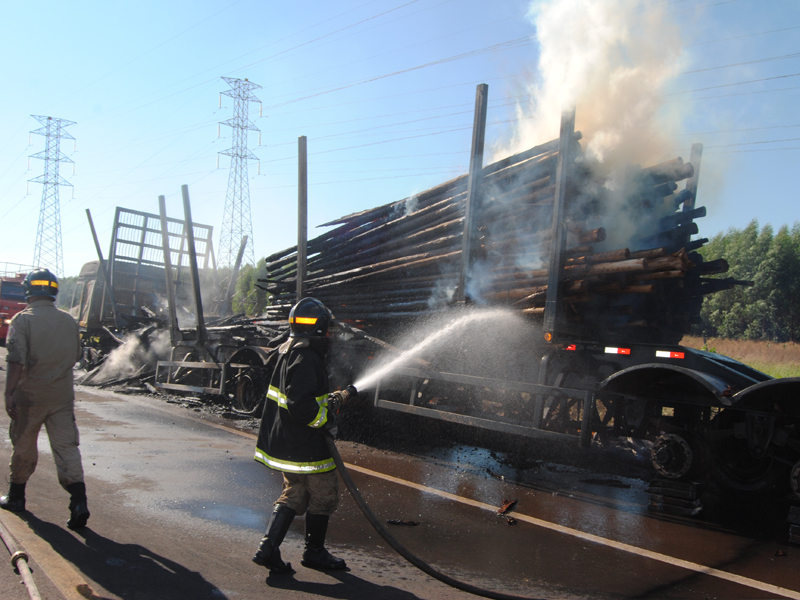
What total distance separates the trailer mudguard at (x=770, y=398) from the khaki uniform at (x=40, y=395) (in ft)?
17.7

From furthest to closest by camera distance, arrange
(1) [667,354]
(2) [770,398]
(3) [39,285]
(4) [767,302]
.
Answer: (4) [767,302] → (1) [667,354] → (2) [770,398] → (3) [39,285]

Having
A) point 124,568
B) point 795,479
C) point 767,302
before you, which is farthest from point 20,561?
point 767,302

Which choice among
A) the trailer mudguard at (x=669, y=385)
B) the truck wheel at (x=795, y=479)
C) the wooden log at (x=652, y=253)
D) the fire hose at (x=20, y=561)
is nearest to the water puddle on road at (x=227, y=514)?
the fire hose at (x=20, y=561)

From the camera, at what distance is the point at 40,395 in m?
4.45

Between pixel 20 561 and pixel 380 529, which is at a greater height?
pixel 380 529

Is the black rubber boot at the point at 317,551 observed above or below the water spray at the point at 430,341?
below

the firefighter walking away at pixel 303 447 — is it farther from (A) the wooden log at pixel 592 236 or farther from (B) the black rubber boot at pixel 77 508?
(A) the wooden log at pixel 592 236

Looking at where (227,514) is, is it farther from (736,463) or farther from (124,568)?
(736,463)

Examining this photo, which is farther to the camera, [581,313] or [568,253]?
[581,313]

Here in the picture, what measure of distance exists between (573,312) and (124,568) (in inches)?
198

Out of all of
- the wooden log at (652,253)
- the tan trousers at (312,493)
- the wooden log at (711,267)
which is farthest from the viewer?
the wooden log at (711,267)

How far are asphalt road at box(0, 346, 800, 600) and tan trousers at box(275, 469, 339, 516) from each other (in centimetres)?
39

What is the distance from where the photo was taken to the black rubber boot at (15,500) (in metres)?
4.40

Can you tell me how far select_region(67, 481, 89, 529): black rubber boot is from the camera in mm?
4125
